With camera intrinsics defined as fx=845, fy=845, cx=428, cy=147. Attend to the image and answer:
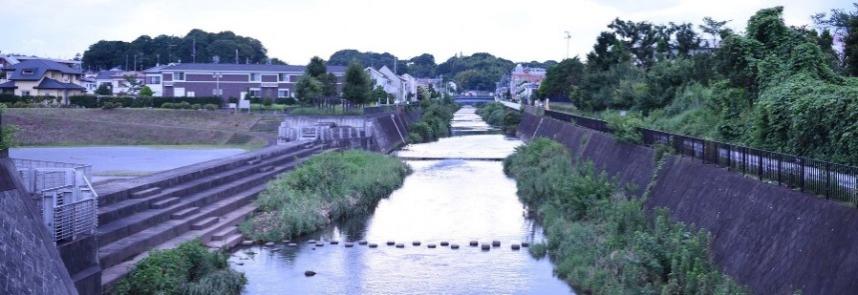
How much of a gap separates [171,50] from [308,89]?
79.9 metres

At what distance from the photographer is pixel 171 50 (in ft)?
428

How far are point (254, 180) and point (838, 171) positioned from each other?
2003cm

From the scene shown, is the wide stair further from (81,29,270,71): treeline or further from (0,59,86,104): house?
(81,29,270,71): treeline

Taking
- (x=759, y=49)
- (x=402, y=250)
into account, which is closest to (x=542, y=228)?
(x=402, y=250)

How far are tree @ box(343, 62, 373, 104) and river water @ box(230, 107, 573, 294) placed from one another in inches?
1077

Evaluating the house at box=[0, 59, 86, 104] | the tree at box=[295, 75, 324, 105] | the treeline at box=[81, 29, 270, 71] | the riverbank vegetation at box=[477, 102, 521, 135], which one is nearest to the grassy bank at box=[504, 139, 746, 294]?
the tree at box=[295, 75, 324, 105]

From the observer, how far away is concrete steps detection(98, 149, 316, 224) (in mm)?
17094

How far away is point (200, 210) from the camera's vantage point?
21.5 m

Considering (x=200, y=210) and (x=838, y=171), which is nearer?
(x=838, y=171)

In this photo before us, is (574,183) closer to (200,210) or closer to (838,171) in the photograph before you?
(200,210)

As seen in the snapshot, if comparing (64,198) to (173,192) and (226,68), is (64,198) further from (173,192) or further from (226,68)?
(226,68)

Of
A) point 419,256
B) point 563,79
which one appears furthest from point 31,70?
point 419,256

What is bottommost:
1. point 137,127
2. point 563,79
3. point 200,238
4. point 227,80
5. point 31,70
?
point 200,238

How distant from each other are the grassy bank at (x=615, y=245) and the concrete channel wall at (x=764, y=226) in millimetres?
381
